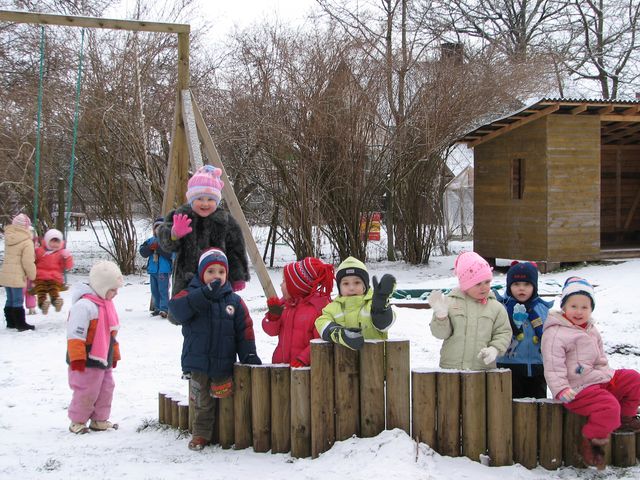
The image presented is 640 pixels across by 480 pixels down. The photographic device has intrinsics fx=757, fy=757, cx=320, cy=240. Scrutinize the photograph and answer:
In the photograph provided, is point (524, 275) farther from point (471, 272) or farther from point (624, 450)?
point (624, 450)

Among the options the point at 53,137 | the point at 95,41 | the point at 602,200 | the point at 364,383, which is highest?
the point at 95,41

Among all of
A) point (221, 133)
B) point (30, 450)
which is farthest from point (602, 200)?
point (30, 450)

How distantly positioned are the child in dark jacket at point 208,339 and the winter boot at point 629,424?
2106mm

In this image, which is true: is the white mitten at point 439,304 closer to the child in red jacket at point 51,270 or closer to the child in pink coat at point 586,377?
the child in pink coat at point 586,377

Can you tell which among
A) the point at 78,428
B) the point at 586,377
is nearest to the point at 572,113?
the point at 586,377

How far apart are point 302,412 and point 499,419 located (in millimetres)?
1070

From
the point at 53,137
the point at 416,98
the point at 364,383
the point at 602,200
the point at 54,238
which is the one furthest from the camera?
the point at 602,200

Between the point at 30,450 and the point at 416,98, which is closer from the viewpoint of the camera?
the point at 30,450

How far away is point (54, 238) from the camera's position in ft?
32.1

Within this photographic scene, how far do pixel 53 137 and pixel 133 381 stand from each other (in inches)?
411

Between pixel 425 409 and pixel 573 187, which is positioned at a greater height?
pixel 573 187

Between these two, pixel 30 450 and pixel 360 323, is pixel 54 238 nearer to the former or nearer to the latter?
pixel 30 450

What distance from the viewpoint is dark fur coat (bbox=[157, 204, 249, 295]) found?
5633 millimetres

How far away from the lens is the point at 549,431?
4109 millimetres
